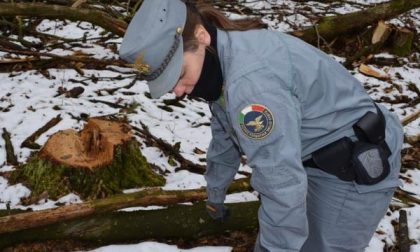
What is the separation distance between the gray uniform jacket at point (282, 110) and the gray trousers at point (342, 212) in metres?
0.07

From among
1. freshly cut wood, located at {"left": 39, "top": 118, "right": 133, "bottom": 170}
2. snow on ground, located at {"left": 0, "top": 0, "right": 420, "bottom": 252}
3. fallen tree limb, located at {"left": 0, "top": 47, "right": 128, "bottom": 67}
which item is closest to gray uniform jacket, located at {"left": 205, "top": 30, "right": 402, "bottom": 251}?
snow on ground, located at {"left": 0, "top": 0, "right": 420, "bottom": 252}

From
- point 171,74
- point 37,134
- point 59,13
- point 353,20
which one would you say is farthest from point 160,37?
point 353,20

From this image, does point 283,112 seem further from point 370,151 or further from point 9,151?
point 9,151

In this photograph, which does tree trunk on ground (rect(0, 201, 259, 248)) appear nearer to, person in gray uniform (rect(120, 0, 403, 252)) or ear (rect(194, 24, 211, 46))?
person in gray uniform (rect(120, 0, 403, 252))

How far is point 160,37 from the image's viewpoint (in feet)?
5.52

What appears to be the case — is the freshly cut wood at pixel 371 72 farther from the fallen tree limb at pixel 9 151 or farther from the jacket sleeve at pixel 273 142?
the jacket sleeve at pixel 273 142

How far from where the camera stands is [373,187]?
2082 mm

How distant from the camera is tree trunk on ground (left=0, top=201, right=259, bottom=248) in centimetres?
293

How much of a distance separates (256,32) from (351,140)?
0.65m

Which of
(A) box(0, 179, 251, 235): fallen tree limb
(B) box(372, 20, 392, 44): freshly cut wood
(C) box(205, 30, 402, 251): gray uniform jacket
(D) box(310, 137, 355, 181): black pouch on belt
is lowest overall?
(A) box(0, 179, 251, 235): fallen tree limb

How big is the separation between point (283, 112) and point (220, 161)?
1077 mm

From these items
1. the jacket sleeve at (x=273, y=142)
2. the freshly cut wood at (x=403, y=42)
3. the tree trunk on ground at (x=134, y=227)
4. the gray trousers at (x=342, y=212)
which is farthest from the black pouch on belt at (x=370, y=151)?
the freshly cut wood at (x=403, y=42)

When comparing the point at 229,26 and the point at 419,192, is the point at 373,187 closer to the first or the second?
the point at 229,26

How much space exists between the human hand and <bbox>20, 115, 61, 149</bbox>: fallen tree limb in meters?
1.88
